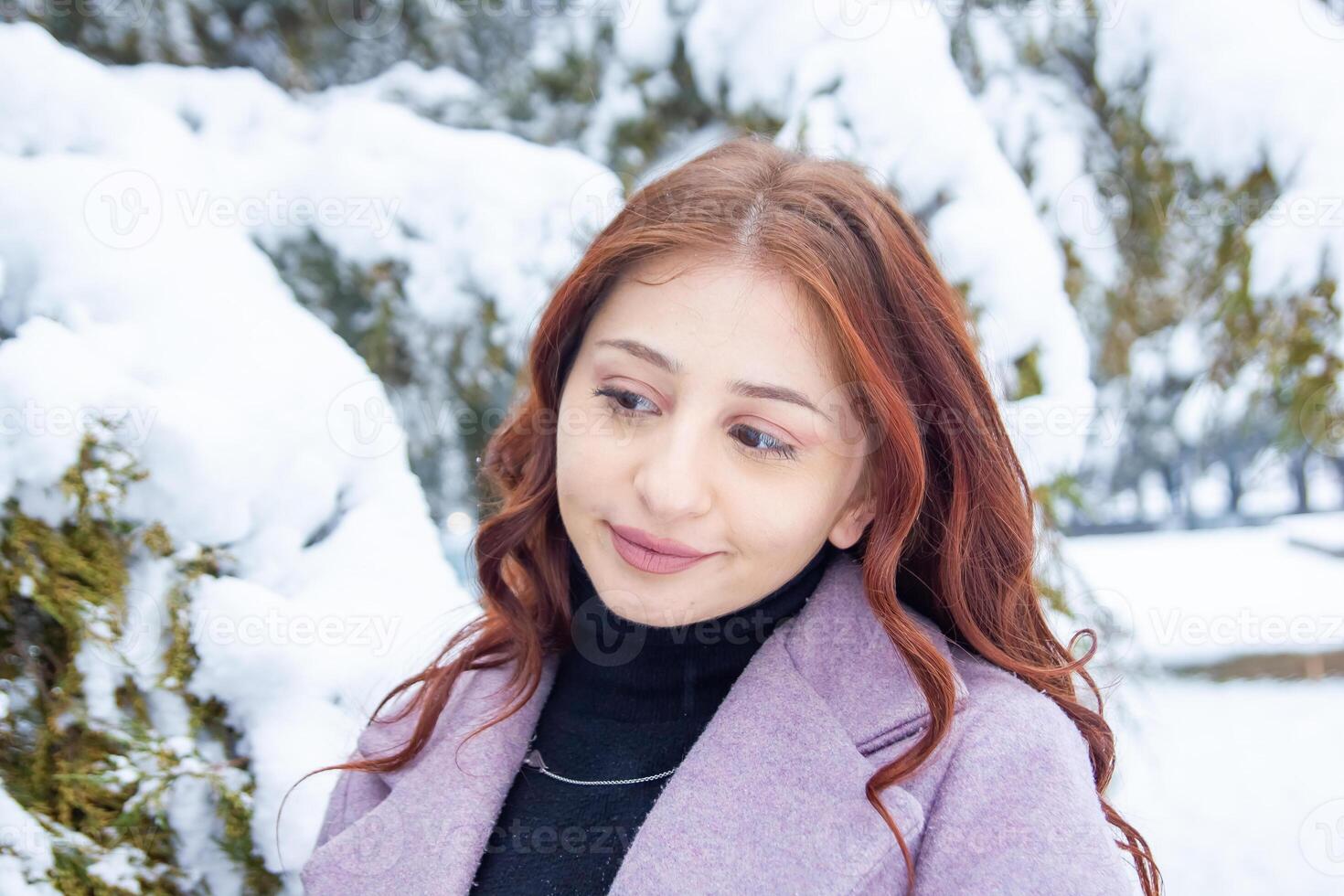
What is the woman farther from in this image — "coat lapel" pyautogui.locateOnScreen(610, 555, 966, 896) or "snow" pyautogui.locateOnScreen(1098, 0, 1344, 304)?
"snow" pyautogui.locateOnScreen(1098, 0, 1344, 304)

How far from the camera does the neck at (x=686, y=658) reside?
1.41m

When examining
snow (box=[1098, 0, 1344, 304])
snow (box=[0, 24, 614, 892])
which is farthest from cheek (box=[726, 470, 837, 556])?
snow (box=[1098, 0, 1344, 304])

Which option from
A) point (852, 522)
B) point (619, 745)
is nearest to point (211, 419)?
point (619, 745)

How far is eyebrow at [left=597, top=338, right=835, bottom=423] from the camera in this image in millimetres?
1181

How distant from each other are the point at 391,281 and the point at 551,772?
1.57 m

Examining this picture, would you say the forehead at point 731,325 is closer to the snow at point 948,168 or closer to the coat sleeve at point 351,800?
the coat sleeve at point 351,800

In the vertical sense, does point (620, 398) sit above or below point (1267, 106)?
below

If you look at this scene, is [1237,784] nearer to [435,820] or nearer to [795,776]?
[795,776]

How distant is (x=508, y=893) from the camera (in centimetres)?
135

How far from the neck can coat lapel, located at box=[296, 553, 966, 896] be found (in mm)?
33

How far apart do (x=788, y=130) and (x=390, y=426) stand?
124 centimetres

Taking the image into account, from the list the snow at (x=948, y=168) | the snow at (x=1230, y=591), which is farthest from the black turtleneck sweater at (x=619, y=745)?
the snow at (x=1230, y=591)

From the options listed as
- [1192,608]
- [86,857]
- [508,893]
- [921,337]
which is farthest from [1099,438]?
[1192,608]

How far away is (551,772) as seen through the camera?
4.91 ft
